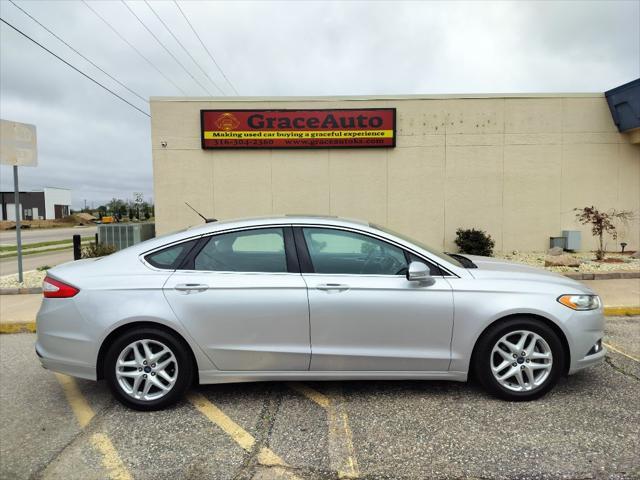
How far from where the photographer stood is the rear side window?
342cm

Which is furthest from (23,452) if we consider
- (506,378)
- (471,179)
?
(471,179)

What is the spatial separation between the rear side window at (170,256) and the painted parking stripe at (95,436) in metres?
1.29

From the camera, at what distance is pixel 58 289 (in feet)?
10.9

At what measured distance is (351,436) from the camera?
2887 millimetres

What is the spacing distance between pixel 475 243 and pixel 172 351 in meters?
9.20

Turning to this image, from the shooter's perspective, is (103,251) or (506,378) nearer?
(506,378)

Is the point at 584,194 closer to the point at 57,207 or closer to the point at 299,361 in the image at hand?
the point at 299,361

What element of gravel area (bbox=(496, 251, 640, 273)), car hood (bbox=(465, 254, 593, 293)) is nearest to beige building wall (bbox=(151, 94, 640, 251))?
gravel area (bbox=(496, 251, 640, 273))

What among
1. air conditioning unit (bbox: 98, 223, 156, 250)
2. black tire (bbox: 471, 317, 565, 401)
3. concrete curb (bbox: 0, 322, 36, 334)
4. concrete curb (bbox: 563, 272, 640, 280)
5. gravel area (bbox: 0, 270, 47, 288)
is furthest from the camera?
air conditioning unit (bbox: 98, 223, 156, 250)

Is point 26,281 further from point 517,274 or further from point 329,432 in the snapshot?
point 517,274

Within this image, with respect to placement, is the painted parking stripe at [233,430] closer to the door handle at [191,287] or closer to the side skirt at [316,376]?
the side skirt at [316,376]

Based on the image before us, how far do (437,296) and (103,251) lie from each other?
10.3 metres

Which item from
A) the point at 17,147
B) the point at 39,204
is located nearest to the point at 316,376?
the point at 17,147

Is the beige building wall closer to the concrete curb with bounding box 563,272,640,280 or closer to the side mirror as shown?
the concrete curb with bounding box 563,272,640,280
